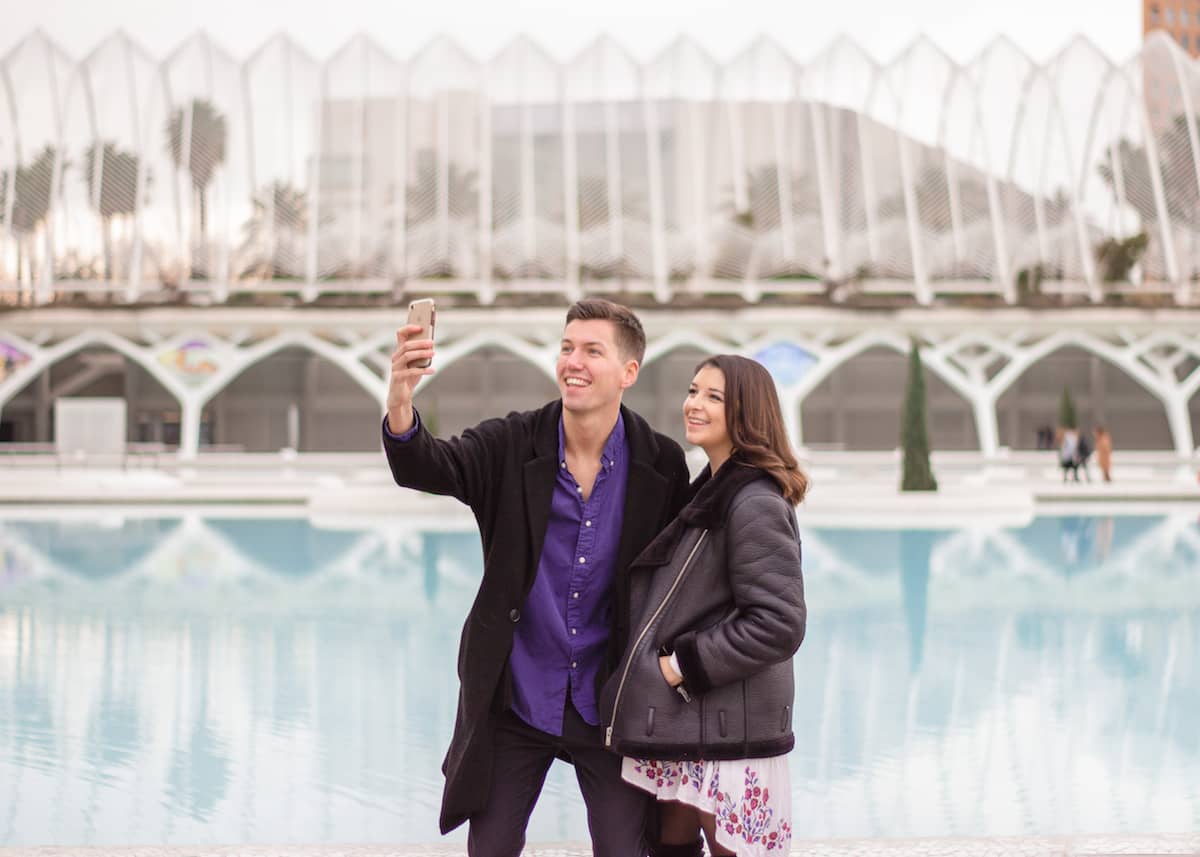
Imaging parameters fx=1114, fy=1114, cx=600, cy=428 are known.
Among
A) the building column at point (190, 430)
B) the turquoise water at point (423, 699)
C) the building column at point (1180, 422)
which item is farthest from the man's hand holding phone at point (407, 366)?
the building column at point (1180, 422)

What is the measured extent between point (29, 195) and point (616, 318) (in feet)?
124

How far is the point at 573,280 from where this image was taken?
34.7m

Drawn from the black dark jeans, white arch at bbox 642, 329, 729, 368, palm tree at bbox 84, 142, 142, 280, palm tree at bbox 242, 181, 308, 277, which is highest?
palm tree at bbox 84, 142, 142, 280

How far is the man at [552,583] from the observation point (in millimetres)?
2842

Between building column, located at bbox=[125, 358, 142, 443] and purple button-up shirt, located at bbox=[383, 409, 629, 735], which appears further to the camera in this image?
building column, located at bbox=[125, 358, 142, 443]

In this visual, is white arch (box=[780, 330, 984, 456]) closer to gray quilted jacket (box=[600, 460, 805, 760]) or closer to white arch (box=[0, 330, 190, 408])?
white arch (box=[0, 330, 190, 408])

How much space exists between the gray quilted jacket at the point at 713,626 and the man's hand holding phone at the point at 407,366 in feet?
2.30

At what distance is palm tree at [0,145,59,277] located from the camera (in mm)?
34781

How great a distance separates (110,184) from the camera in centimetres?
3538

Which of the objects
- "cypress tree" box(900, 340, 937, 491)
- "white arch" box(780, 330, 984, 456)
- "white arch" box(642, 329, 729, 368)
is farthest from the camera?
"white arch" box(642, 329, 729, 368)

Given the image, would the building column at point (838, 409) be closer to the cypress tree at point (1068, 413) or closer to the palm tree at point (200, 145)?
the cypress tree at point (1068, 413)

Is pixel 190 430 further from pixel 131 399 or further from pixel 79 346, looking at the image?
pixel 131 399

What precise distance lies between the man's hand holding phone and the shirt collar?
0.45 meters

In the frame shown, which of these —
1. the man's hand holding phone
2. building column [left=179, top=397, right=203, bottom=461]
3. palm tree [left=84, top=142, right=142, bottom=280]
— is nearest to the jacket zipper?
the man's hand holding phone
